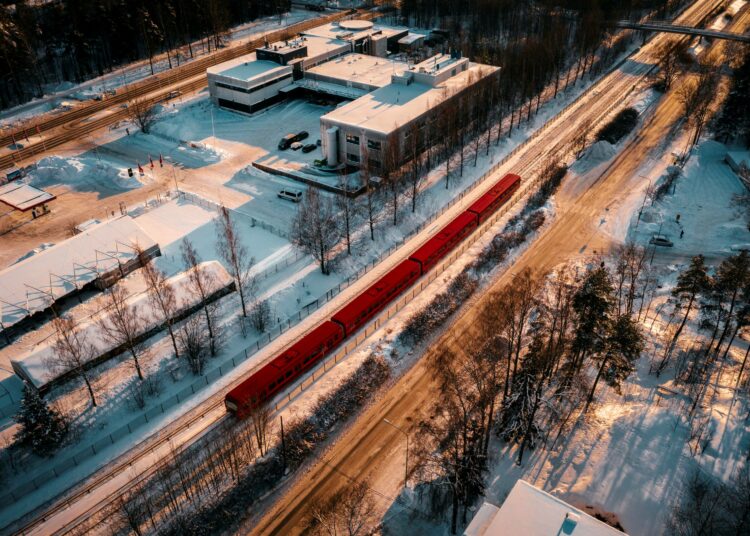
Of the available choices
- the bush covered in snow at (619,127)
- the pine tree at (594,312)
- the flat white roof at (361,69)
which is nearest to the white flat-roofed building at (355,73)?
the flat white roof at (361,69)

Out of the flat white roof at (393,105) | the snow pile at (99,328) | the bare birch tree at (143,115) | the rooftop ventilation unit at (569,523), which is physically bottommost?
the snow pile at (99,328)

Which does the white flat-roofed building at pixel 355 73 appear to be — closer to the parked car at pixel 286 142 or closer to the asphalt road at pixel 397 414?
the parked car at pixel 286 142

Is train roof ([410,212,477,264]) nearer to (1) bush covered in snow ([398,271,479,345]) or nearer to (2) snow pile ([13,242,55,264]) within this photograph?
(1) bush covered in snow ([398,271,479,345])

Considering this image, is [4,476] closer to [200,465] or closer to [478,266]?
[200,465]

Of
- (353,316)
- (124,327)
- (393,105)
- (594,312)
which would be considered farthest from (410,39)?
(124,327)

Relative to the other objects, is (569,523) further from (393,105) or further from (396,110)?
(393,105)

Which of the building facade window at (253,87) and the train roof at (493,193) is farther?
the building facade window at (253,87)
